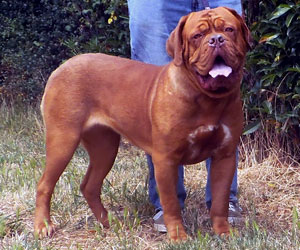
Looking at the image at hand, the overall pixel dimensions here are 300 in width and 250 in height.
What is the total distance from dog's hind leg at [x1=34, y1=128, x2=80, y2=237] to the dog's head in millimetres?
925

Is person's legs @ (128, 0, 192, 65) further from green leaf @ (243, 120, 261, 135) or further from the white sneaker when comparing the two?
green leaf @ (243, 120, 261, 135)

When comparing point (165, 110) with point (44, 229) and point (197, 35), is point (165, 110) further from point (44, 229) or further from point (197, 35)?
point (44, 229)

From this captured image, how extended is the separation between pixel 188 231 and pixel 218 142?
68 centimetres

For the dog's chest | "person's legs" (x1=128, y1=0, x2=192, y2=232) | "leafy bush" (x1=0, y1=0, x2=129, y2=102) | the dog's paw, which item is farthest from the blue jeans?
"leafy bush" (x1=0, y1=0, x2=129, y2=102)

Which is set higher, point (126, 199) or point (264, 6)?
point (264, 6)

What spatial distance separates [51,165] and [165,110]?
90 cm

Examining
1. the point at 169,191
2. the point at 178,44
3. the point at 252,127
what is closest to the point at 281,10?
the point at 252,127

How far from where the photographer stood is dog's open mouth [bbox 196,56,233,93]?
3654 mm

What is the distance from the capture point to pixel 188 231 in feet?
14.2

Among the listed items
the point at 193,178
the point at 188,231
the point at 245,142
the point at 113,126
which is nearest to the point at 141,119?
the point at 113,126

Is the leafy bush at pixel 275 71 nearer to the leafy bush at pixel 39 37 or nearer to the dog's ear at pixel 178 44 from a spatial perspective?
the dog's ear at pixel 178 44

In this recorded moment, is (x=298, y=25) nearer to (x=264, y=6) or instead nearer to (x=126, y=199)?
(x=264, y=6)

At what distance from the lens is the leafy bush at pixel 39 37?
7.43 metres

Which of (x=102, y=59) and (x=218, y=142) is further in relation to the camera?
(x=102, y=59)
